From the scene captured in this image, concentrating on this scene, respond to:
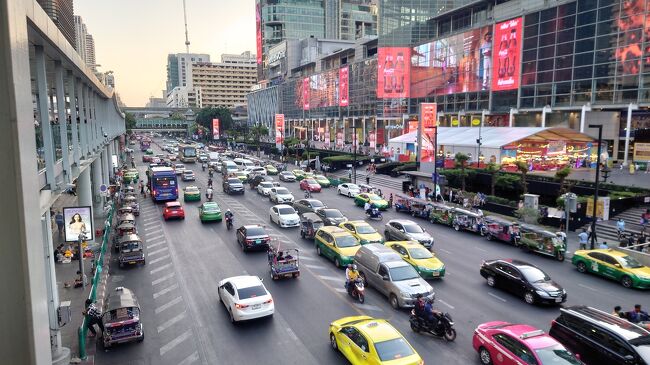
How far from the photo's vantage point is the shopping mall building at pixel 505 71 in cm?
5153

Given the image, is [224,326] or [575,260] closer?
[224,326]

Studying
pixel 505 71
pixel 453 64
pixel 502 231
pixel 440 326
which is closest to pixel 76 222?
pixel 440 326

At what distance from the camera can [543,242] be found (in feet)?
82.6

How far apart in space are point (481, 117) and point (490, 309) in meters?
59.3

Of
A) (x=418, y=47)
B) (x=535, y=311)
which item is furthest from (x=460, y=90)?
(x=535, y=311)

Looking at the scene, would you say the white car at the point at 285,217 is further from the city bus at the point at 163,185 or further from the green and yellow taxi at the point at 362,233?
the city bus at the point at 163,185

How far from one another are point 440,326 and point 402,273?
11.4 ft

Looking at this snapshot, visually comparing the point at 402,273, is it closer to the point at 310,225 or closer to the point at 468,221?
the point at 310,225

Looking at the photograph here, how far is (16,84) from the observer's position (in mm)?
4094

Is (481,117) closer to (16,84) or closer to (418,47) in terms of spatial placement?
(418,47)

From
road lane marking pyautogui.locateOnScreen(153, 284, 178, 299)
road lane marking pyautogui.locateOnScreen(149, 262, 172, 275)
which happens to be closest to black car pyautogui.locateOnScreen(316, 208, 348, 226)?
road lane marking pyautogui.locateOnScreen(149, 262, 172, 275)

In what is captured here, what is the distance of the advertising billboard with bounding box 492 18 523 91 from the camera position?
2501 inches

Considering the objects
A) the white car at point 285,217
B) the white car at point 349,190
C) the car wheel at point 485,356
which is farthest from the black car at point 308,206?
the car wheel at point 485,356

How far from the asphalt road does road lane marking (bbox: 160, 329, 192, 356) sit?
0.03 m
